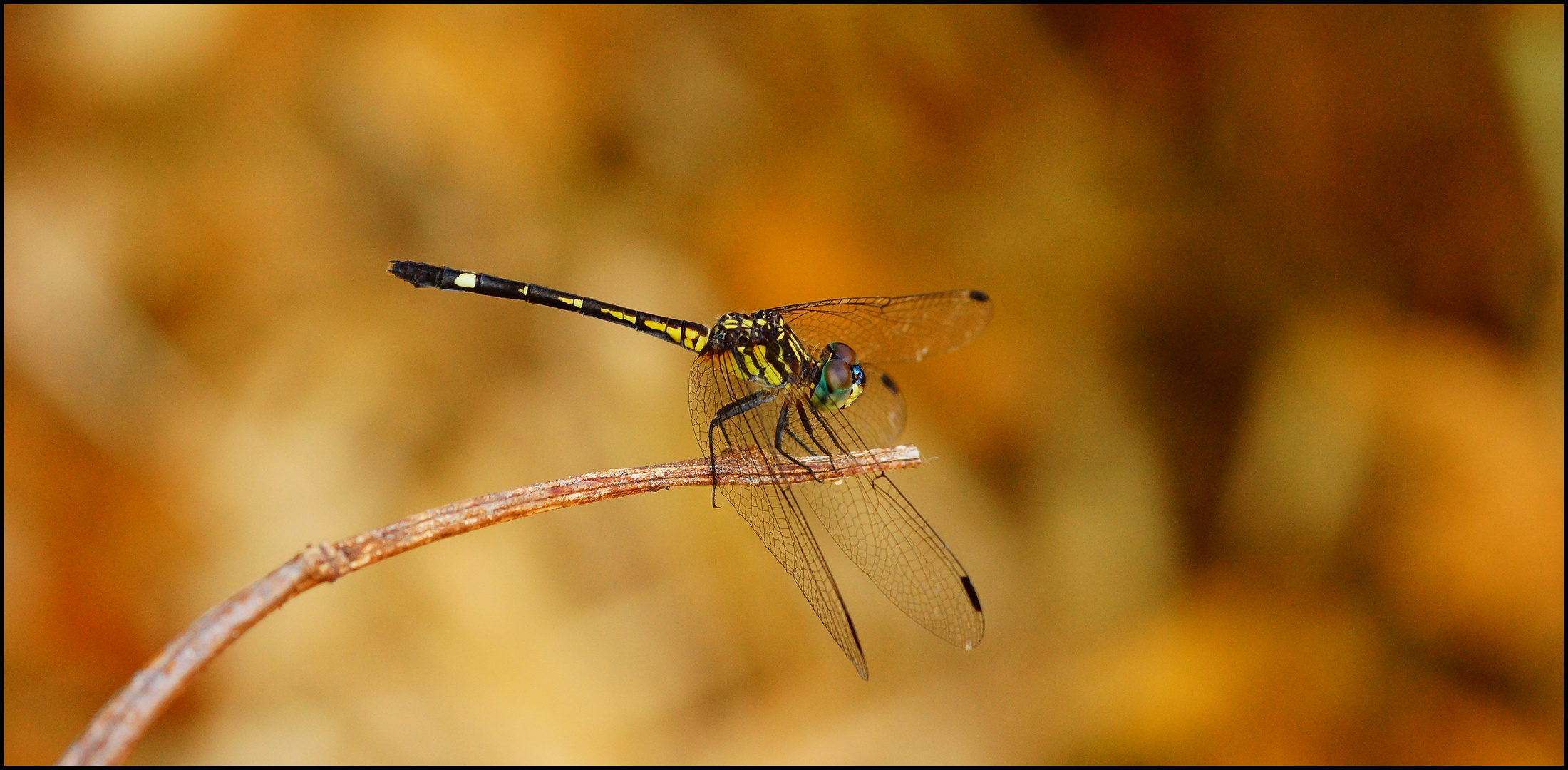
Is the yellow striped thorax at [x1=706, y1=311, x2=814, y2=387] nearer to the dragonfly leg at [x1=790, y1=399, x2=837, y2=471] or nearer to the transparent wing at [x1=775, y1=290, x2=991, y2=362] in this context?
the dragonfly leg at [x1=790, y1=399, x2=837, y2=471]

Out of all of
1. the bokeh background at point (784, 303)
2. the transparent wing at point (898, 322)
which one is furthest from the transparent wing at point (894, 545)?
the bokeh background at point (784, 303)

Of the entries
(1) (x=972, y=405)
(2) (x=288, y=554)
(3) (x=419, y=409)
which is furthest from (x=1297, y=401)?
(2) (x=288, y=554)

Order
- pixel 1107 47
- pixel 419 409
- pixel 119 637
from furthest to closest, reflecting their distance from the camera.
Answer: pixel 1107 47 < pixel 419 409 < pixel 119 637

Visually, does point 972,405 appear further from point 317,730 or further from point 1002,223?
point 317,730

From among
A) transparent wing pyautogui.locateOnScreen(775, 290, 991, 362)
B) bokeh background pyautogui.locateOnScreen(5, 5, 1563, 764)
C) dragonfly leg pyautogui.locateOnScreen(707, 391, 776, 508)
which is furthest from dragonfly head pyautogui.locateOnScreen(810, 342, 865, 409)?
bokeh background pyautogui.locateOnScreen(5, 5, 1563, 764)

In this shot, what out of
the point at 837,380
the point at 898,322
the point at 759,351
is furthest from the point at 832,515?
the point at 898,322

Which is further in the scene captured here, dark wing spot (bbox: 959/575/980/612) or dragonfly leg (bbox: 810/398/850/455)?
dragonfly leg (bbox: 810/398/850/455)

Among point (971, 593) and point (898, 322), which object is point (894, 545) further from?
point (898, 322)
